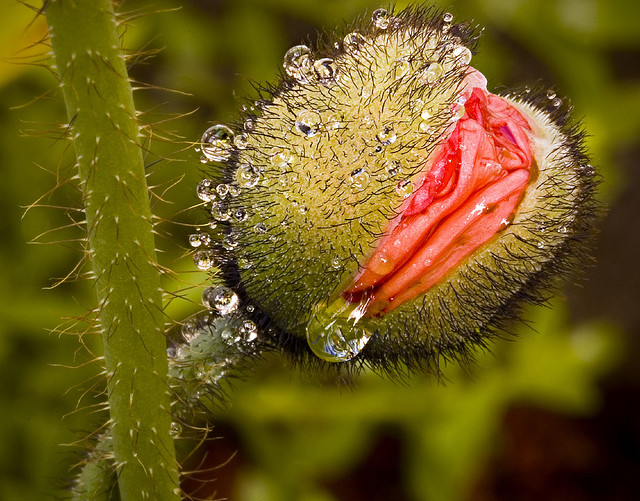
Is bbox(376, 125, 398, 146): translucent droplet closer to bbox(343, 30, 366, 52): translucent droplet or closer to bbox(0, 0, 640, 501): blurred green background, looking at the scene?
bbox(343, 30, 366, 52): translucent droplet

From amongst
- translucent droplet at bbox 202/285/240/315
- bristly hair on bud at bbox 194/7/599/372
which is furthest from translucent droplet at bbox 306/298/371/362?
translucent droplet at bbox 202/285/240/315

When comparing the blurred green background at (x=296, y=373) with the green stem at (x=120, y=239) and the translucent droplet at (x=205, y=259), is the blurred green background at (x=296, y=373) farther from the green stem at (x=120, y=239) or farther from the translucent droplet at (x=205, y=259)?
the green stem at (x=120, y=239)

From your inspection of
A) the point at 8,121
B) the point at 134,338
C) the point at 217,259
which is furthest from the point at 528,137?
the point at 8,121

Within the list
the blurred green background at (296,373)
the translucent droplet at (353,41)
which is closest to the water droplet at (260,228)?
the translucent droplet at (353,41)

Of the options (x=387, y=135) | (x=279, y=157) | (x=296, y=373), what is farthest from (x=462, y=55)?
(x=296, y=373)

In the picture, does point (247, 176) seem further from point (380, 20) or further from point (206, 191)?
point (380, 20)

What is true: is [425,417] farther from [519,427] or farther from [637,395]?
[637,395]
